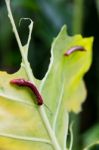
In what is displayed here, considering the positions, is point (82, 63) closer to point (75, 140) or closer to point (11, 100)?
point (11, 100)

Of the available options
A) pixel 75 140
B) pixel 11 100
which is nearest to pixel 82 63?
pixel 11 100

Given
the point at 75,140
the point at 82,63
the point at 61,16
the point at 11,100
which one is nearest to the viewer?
the point at 11,100

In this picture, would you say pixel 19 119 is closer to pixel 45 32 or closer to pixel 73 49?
pixel 73 49

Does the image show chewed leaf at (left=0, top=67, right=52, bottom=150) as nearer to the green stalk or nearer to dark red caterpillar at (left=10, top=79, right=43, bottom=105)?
dark red caterpillar at (left=10, top=79, right=43, bottom=105)

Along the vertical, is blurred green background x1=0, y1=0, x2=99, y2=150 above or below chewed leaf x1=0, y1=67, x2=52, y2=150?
below

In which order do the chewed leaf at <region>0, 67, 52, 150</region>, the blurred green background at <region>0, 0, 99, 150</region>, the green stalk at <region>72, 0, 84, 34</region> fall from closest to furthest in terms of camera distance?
the chewed leaf at <region>0, 67, 52, 150</region>, the green stalk at <region>72, 0, 84, 34</region>, the blurred green background at <region>0, 0, 99, 150</region>

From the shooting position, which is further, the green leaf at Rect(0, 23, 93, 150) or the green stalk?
the green stalk

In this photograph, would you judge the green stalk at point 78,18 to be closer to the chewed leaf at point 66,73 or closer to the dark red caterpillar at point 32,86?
the chewed leaf at point 66,73

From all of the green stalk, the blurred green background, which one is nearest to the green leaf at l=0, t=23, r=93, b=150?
the green stalk
